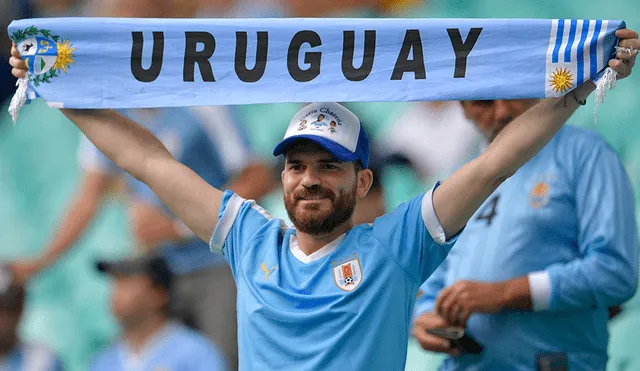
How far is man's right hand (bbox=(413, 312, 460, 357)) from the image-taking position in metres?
3.17

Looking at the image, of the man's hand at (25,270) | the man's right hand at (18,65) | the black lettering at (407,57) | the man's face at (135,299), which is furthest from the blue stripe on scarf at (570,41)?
the man's hand at (25,270)

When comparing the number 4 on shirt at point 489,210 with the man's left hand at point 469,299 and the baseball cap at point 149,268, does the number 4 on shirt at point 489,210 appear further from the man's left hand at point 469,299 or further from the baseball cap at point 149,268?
the baseball cap at point 149,268

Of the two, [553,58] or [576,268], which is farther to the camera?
[576,268]

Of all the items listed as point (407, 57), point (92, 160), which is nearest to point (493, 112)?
point (407, 57)

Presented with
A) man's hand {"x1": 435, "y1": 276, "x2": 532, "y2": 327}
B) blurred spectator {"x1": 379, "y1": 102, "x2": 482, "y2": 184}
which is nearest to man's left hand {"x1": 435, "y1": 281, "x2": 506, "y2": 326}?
man's hand {"x1": 435, "y1": 276, "x2": 532, "y2": 327}

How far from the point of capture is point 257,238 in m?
2.87

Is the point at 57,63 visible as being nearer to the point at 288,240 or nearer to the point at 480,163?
the point at 288,240

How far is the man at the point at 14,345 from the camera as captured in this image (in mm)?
4484

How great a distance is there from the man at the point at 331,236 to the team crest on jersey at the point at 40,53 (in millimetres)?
42

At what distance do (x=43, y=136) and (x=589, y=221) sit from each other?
255cm

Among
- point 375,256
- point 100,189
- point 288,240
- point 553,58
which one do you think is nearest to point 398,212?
point 375,256

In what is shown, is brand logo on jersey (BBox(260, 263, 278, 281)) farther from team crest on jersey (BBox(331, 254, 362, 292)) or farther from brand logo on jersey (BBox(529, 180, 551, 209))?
brand logo on jersey (BBox(529, 180, 551, 209))

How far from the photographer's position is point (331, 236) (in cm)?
281

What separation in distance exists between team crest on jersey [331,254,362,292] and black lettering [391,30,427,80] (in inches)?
20.0
